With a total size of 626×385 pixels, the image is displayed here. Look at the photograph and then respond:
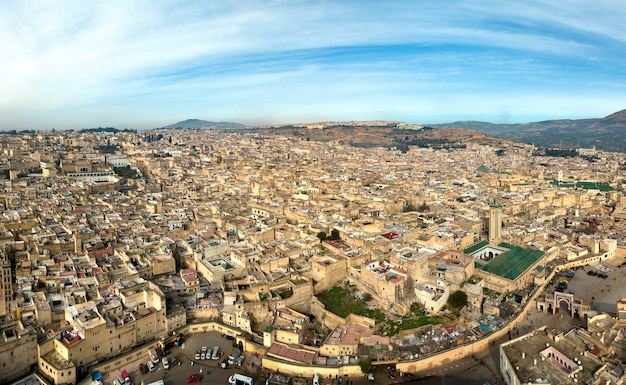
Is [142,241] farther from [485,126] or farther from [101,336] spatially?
[485,126]

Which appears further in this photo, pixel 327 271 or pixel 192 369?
pixel 327 271

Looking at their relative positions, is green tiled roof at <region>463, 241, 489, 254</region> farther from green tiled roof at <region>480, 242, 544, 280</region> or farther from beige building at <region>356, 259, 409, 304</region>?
beige building at <region>356, 259, 409, 304</region>

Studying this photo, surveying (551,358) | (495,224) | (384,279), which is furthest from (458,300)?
Answer: (495,224)

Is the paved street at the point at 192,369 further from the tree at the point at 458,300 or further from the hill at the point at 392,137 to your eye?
the hill at the point at 392,137

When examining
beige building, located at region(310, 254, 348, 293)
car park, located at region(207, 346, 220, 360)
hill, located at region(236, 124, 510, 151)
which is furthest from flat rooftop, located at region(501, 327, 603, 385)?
hill, located at region(236, 124, 510, 151)

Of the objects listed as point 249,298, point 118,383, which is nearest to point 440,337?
point 249,298

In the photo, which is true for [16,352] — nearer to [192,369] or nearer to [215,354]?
[192,369]
